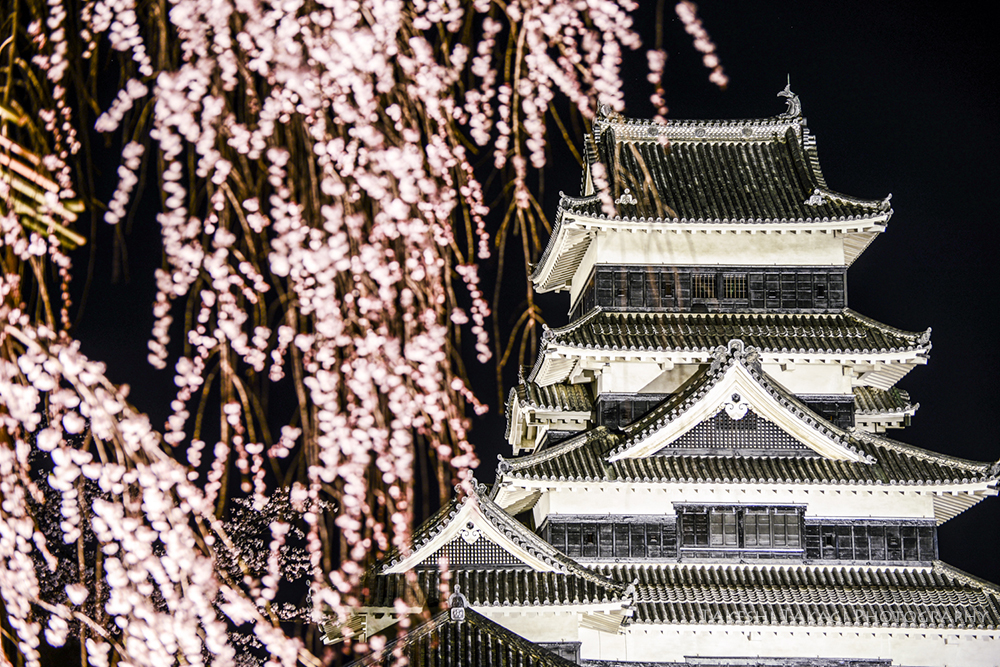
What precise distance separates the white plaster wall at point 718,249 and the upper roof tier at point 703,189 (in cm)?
34

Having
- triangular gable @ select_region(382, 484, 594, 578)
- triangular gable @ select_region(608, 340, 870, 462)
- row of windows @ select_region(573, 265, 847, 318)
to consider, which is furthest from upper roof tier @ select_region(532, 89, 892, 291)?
triangular gable @ select_region(382, 484, 594, 578)

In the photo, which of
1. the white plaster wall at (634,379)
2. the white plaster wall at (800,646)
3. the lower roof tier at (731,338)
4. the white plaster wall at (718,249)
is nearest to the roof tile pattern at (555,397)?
the lower roof tier at (731,338)

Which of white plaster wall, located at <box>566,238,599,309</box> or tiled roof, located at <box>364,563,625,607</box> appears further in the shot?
white plaster wall, located at <box>566,238,599,309</box>

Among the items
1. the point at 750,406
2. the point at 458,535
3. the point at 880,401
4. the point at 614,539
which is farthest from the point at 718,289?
the point at 458,535

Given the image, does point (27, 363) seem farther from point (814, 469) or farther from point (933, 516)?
point (933, 516)

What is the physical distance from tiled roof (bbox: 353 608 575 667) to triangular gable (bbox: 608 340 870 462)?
4679 mm

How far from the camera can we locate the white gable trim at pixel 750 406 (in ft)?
60.9

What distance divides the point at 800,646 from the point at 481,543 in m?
6.12

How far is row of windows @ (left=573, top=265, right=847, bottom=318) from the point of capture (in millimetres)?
20625

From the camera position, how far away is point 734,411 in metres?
18.9

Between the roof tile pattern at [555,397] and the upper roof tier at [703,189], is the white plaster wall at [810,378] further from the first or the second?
the roof tile pattern at [555,397]

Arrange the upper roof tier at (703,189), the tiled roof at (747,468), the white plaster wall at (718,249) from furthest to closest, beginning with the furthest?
the white plaster wall at (718,249), the upper roof tier at (703,189), the tiled roof at (747,468)

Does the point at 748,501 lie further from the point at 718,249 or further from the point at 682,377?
the point at 718,249

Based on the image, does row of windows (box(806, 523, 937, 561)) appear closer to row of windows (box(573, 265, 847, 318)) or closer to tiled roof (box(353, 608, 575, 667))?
row of windows (box(573, 265, 847, 318))
